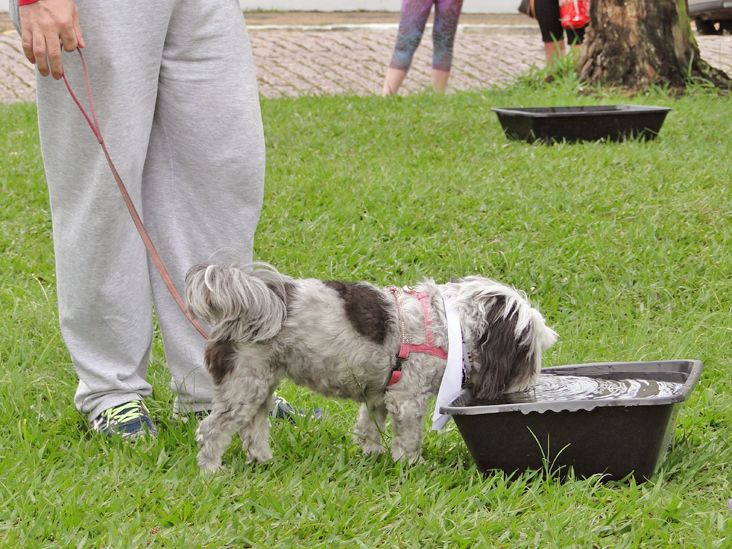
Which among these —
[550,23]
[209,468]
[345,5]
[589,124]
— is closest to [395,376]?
[209,468]

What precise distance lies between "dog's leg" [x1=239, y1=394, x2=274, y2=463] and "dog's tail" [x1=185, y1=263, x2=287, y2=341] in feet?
1.01

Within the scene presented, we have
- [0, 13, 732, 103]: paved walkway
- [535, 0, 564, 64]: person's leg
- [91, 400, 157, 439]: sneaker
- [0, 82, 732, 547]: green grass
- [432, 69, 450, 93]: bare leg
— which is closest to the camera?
[0, 82, 732, 547]: green grass

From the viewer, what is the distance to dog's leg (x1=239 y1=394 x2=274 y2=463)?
3520mm

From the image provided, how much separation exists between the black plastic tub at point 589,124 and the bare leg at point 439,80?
8.71 feet

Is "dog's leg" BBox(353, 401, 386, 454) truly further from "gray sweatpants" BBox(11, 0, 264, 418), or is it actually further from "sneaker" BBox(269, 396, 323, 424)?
"gray sweatpants" BBox(11, 0, 264, 418)

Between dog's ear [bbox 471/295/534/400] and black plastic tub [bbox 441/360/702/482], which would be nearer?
black plastic tub [bbox 441/360/702/482]

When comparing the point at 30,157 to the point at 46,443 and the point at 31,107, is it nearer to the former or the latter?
the point at 31,107

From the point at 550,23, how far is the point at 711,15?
14.3 feet

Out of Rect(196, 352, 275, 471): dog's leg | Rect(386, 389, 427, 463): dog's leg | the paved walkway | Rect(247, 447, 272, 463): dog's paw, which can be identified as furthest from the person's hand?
the paved walkway

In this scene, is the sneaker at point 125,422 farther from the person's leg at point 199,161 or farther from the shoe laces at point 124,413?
the person's leg at point 199,161

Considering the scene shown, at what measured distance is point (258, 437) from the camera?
11.6ft

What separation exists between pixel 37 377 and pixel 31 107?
18.8 feet

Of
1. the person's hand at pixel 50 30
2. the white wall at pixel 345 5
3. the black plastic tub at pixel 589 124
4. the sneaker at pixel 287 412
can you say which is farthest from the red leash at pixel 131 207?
the white wall at pixel 345 5

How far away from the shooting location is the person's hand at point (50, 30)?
3248mm
